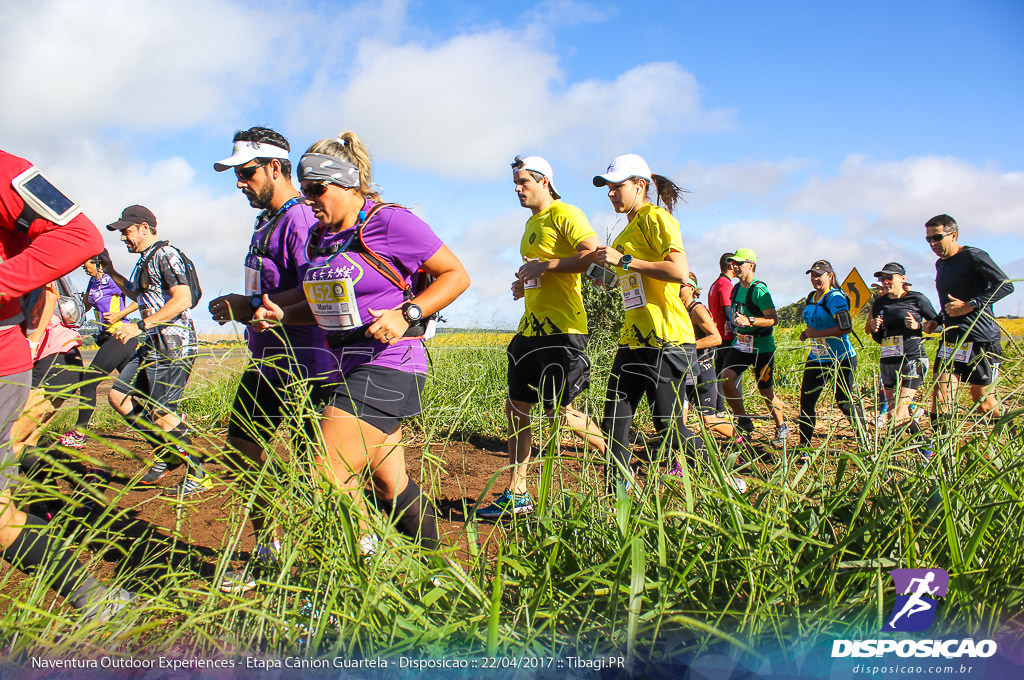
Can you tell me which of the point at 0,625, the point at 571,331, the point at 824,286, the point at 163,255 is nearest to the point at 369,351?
the point at 0,625

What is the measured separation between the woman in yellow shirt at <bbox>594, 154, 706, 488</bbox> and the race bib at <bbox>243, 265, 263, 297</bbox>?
5.87 feet

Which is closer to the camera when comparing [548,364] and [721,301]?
[548,364]

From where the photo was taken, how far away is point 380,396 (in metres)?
2.47

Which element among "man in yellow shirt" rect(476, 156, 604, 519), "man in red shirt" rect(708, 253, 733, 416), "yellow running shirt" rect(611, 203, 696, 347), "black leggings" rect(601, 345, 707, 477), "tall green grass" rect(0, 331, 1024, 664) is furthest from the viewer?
"man in red shirt" rect(708, 253, 733, 416)

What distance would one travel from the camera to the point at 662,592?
62.4 inches

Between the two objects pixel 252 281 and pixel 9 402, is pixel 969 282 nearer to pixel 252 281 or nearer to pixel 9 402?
pixel 252 281

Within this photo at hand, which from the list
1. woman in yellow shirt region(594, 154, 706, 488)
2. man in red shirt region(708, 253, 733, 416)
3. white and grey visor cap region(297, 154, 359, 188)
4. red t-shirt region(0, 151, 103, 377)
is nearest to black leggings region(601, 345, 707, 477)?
woman in yellow shirt region(594, 154, 706, 488)

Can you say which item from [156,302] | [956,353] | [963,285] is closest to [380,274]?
[956,353]

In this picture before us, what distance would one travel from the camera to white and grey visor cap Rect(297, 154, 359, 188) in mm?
2576

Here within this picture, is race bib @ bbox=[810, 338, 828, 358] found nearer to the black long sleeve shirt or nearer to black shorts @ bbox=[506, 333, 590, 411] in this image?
the black long sleeve shirt

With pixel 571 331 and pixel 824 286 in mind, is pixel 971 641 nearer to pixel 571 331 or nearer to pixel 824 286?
pixel 571 331

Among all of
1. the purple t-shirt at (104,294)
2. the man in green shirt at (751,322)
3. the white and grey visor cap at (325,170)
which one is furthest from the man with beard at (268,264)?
the man in green shirt at (751,322)

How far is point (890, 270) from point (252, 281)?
5.61 m

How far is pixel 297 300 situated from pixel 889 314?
212 inches
